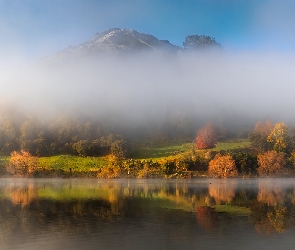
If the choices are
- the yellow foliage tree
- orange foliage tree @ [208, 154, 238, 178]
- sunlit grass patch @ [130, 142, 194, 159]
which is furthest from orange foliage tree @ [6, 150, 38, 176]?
the yellow foliage tree

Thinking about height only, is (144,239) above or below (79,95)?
below

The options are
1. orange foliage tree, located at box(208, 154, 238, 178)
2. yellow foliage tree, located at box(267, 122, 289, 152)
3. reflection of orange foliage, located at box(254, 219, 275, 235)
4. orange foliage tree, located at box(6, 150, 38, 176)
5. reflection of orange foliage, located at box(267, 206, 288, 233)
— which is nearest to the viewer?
reflection of orange foliage, located at box(254, 219, 275, 235)

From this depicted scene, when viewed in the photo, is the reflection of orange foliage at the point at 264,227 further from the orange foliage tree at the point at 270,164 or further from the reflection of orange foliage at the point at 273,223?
the orange foliage tree at the point at 270,164

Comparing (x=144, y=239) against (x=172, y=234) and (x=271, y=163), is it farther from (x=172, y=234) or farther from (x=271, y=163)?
(x=271, y=163)

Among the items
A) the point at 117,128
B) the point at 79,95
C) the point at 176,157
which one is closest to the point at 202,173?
the point at 176,157

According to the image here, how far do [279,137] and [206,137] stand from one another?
19.1m

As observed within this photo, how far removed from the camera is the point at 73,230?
98.1ft

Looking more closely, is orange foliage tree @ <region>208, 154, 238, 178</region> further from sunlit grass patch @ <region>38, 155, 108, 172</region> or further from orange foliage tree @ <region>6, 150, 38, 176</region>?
orange foliage tree @ <region>6, 150, 38, 176</region>

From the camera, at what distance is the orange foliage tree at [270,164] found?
294ft

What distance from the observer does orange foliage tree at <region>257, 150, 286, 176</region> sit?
8962 centimetres

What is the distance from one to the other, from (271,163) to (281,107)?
65370mm

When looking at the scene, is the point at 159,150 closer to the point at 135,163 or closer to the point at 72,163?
the point at 135,163

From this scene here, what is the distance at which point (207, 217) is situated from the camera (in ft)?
117

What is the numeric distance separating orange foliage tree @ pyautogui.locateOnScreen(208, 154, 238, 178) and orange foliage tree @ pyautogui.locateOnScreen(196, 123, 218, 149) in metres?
18.3
